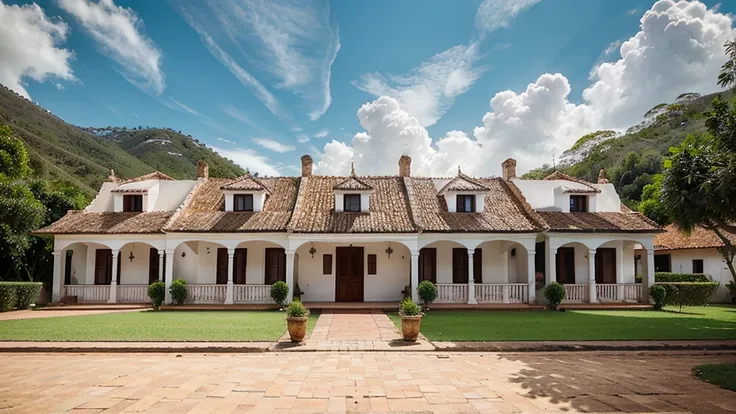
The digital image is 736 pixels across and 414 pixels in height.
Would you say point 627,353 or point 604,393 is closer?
point 604,393

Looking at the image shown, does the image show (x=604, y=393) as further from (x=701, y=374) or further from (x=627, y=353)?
(x=627, y=353)

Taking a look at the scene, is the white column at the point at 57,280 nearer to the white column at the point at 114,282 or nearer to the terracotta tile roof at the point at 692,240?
the white column at the point at 114,282

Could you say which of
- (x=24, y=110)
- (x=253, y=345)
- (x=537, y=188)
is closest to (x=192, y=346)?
(x=253, y=345)

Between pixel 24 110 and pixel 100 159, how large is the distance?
1504 centimetres

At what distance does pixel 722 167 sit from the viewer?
493 inches

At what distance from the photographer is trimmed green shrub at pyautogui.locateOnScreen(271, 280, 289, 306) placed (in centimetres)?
1805

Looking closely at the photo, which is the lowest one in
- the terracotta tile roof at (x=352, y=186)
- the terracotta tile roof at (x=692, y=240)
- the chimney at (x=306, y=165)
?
the terracotta tile roof at (x=692, y=240)

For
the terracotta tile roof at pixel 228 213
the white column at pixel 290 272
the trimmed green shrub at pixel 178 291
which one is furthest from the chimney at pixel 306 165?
the trimmed green shrub at pixel 178 291

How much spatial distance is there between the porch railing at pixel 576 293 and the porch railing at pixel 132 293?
1977cm

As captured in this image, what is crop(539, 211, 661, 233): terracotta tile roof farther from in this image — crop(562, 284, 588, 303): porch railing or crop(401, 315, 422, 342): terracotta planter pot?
crop(401, 315, 422, 342): terracotta planter pot

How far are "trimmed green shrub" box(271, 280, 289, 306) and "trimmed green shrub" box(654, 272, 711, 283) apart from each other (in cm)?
2200

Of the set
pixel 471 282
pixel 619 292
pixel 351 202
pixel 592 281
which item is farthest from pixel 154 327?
pixel 619 292

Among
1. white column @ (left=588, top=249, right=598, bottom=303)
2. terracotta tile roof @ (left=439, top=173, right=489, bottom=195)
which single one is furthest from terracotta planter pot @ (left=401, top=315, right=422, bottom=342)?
white column @ (left=588, top=249, right=598, bottom=303)

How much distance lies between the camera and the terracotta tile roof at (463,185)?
20984 millimetres
